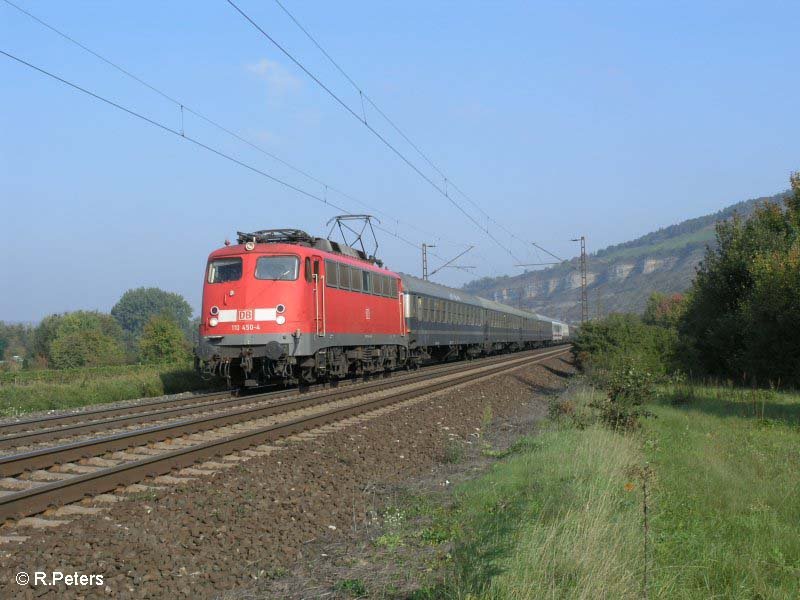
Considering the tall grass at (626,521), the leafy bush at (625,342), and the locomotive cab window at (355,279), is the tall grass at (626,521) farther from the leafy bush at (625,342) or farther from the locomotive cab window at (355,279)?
the leafy bush at (625,342)

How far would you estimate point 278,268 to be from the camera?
17.3 m

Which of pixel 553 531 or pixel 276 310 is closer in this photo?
pixel 553 531

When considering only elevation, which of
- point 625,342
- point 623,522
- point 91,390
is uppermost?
point 625,342

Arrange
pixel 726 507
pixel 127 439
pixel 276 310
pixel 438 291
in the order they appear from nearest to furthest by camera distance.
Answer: pixel 726 507
pixel 127 439
pixel 276 310
pixel 438 291

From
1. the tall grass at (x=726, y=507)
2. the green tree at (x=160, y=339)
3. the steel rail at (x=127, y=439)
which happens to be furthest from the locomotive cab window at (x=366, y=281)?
the green tree at (x=160, y=339)

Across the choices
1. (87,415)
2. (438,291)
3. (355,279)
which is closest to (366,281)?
(355,279)

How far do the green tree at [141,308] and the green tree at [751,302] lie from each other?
131165mm

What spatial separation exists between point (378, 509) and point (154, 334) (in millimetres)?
79044

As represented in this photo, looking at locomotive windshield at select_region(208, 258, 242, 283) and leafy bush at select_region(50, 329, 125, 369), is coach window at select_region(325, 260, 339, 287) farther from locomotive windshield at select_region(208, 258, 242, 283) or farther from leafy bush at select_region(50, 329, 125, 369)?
leafy bush at select_region(50, 329, 125, 369)

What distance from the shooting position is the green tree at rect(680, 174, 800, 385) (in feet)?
82.1

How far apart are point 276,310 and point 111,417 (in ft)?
14.2

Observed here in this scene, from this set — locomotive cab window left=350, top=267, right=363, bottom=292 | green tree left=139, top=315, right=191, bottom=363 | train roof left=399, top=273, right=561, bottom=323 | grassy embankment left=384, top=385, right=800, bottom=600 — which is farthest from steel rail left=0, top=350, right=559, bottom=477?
green tree left=139, top=315, right=191, bottom=363

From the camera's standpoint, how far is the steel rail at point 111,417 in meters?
11.3

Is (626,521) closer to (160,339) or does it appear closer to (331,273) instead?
(331,273)
